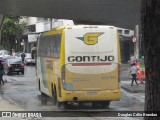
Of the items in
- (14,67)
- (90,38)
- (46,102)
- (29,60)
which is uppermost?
(90,38)

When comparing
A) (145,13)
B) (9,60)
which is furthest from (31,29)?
(145,13)

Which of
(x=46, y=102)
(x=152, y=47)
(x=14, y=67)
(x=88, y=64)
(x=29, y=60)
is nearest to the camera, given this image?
(x=152, y=47)

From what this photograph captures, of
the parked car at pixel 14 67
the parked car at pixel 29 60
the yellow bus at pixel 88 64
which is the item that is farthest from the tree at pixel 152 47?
the parked car at pixel 29 60

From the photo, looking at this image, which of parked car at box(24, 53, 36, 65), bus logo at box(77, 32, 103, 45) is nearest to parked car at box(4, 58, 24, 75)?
parked car at box(24, 53, 36, 65)

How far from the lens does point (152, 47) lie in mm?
4832

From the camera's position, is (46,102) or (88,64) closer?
(88,64)

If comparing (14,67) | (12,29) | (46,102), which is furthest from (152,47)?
(12,29)

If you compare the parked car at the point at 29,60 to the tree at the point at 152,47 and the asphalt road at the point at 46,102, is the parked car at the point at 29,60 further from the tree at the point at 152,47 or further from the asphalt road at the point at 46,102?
the tree at the point at 152,47

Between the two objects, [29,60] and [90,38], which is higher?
[90,38]

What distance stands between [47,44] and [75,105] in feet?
10.4

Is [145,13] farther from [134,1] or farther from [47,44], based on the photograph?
[134,1]

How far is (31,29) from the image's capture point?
278 ft

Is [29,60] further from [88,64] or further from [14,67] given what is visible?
[88,64]

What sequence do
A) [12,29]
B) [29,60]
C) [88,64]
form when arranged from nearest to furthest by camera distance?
[88,64] < [29,60] < [12,29]
